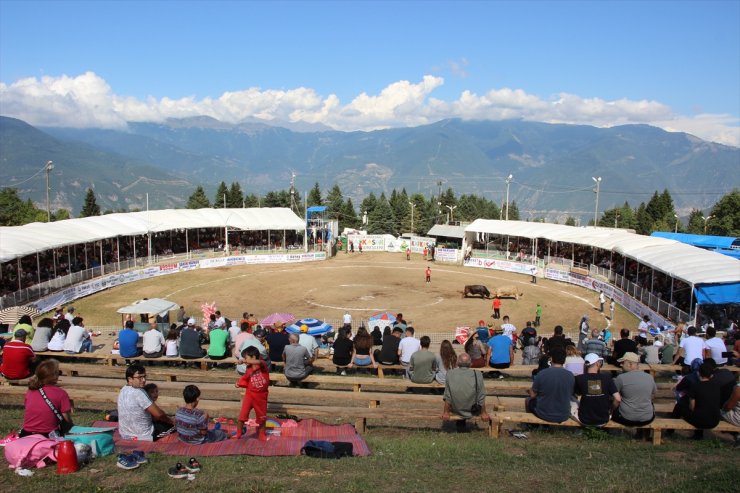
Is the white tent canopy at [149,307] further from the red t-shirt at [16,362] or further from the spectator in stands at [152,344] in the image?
the red t-shirt at [16,362]

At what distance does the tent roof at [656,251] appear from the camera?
87.2ft

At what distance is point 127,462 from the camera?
25.1ft

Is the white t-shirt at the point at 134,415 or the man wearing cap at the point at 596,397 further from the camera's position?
the man wearing cap at the point at 596,397

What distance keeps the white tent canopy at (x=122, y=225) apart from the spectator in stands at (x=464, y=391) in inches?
1063

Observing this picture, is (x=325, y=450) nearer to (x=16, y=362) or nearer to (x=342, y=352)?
(x=342, y=352)

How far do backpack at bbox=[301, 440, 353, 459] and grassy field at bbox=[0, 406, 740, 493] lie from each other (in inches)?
6.8

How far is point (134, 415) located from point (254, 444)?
1.88 meters

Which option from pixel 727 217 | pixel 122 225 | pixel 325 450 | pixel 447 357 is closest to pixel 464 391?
pixel 447 357

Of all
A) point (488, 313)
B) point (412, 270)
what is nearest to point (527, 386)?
point (488, 313)

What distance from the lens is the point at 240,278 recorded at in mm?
43188

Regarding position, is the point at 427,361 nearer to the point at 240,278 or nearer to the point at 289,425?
the point at 289,425

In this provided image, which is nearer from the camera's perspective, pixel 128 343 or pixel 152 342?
pixel 128 343

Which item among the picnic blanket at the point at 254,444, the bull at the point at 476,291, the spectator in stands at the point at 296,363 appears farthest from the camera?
the bull at the point at 476,291

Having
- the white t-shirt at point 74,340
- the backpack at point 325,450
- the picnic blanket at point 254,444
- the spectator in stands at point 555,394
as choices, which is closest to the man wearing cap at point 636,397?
the spectator in stands at point 555,394
